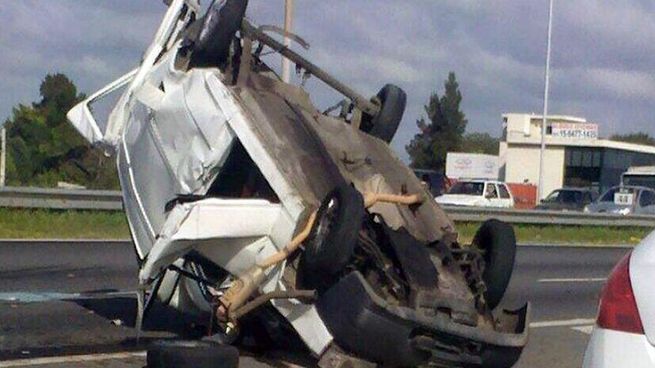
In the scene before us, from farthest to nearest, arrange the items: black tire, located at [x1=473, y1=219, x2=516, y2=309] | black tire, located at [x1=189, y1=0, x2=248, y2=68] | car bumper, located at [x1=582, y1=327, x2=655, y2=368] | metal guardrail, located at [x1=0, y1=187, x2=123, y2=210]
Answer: metal guardrail, located at [x1=0, y1=187, x2=123, y2=210] < black tire, located at [x1=189, y1=0, x2=248, y2=68] < black tire, located at [x1=473, y1=219, x2=516, y2=309] < car bumper, located at [x1=582, y1=327, x2=655, y2=368]

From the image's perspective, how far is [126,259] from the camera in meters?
17.0

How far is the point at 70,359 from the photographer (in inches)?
353

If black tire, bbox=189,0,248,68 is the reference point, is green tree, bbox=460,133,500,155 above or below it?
below

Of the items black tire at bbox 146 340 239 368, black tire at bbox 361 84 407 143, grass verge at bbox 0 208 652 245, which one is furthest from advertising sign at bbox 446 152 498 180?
black tire at bbox 146 340 239 368

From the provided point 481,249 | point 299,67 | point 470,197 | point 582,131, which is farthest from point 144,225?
point 582,131

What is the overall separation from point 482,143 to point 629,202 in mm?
71649

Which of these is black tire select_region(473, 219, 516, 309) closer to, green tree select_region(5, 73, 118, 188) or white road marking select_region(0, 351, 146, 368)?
white road marking select_region(0, 351, 146, 368)

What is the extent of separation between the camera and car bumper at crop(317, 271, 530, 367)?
7656 mm

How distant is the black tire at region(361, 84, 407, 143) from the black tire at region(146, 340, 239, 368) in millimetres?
3516

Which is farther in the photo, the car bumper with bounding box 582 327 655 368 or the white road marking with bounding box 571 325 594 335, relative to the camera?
the white road marking with bounding box 571 325 594 335

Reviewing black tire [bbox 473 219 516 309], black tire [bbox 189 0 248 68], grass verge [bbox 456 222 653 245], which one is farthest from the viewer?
grass verge [bbox 456 222 653 245]

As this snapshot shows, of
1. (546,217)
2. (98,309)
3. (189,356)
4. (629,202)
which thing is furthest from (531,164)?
(189,356)

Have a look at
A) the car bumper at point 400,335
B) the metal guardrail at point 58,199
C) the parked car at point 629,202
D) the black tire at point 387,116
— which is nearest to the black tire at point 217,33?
the black tire at point 387,116

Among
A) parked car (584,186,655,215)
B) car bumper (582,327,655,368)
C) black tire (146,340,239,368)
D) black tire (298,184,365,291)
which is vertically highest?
car bumper (582,327,655,368)
